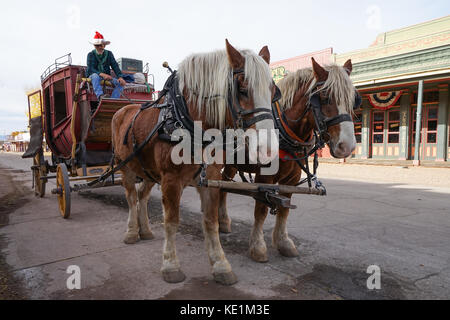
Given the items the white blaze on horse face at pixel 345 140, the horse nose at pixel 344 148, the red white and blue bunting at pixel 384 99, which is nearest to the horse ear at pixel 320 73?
the white blaze on horse face at pixel 345 140

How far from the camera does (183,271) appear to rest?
9.83ft

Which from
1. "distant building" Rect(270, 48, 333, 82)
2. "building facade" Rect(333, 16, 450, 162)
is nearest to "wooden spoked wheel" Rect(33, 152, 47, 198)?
"distant building" Rect(270, 48, 333, 82)

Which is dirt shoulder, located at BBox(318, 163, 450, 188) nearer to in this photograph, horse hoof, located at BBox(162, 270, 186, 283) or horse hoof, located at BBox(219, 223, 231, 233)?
horse hoof, located at BBox(219, 223, 231, 233)

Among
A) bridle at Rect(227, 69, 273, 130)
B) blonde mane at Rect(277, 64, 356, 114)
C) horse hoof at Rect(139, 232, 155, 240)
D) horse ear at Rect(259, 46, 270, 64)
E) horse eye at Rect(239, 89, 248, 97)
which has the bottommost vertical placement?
horse hoof at Rect(139, 232, 155, 240)

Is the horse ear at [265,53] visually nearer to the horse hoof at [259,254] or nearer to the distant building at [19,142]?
the horse hoof at [259,254]

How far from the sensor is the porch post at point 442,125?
13.8 m

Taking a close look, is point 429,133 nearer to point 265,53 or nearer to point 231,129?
point 265,53

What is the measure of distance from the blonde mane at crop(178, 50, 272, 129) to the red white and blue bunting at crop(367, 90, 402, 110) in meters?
15.1

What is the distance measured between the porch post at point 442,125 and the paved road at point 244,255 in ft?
32.6

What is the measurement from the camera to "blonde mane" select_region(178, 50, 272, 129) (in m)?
2.32
